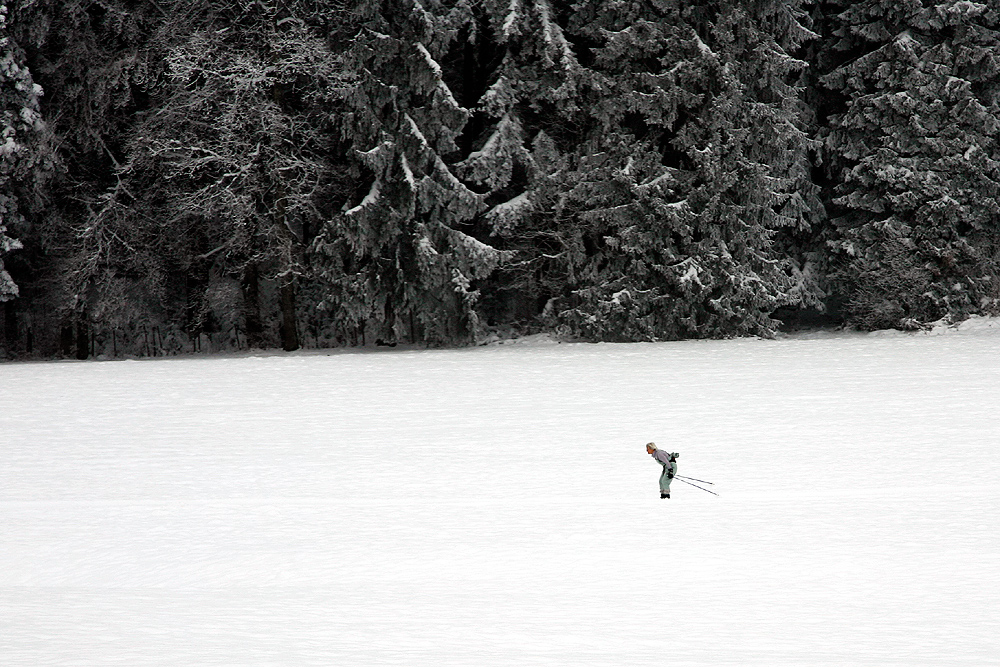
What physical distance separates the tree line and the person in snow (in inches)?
754

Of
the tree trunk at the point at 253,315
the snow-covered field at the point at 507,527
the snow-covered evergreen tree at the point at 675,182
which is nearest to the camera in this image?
the snow-covered field at the point at 507,527

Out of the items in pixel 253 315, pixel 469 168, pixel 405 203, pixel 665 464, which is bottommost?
pixel 665 464

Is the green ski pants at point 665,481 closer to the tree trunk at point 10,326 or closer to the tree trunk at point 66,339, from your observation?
the tree trunk at point 66,339

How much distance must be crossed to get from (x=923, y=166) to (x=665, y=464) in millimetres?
24579

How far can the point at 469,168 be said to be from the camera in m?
30.1

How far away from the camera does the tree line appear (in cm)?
2873

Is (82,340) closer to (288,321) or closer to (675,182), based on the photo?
(288,321)

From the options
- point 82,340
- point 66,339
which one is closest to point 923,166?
point 82,340

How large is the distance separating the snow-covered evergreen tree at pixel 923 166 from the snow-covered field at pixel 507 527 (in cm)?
1271

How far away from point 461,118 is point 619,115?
4180 mm

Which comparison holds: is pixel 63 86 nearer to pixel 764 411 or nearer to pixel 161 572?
pixel 764 411

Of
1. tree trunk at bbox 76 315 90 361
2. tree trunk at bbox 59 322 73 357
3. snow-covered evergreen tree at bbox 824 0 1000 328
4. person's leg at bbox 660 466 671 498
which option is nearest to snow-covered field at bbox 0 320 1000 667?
person's leg at bbox 660 466 671 498

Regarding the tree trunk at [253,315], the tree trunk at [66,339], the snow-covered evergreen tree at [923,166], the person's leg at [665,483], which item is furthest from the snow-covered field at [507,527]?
the tree trunk at [66,339]

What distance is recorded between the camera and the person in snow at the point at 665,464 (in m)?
9.84
